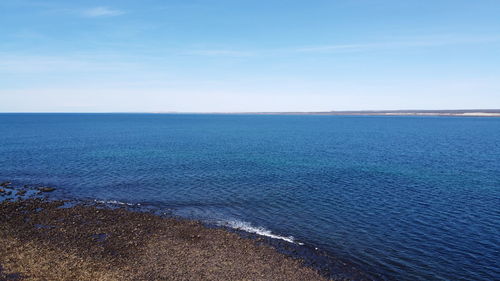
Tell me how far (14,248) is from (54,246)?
10.5 ft

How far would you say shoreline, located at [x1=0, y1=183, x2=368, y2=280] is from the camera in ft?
81.0

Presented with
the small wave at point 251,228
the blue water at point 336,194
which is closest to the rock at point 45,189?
the blue water at point 336,194

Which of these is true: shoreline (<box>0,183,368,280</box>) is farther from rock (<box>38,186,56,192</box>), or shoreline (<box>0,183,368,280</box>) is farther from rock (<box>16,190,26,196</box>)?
rock (<box>38,186,56,192</box>)

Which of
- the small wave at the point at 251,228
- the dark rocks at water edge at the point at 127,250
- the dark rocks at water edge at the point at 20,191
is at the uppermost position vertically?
the dark rocks at water edge at the point at 20,191

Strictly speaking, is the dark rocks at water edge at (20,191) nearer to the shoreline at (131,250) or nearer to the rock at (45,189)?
the rock at (45,189)

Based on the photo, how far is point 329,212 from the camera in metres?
41.1

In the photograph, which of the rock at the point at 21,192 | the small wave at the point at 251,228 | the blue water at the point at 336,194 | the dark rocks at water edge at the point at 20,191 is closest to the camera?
the blue water at the point at 336,194

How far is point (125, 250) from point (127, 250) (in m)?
0.18

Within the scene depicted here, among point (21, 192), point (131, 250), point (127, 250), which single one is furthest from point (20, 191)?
point (131, 250)

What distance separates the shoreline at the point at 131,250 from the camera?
2469 cm

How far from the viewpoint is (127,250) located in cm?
2900

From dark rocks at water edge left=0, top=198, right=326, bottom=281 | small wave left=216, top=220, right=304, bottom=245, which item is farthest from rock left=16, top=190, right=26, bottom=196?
small wave left=216, top=220, right=304, bottom=245

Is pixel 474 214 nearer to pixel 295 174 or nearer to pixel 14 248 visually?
pixel 295 174

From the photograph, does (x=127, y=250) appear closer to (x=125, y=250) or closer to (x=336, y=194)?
(x=125, y=250)
